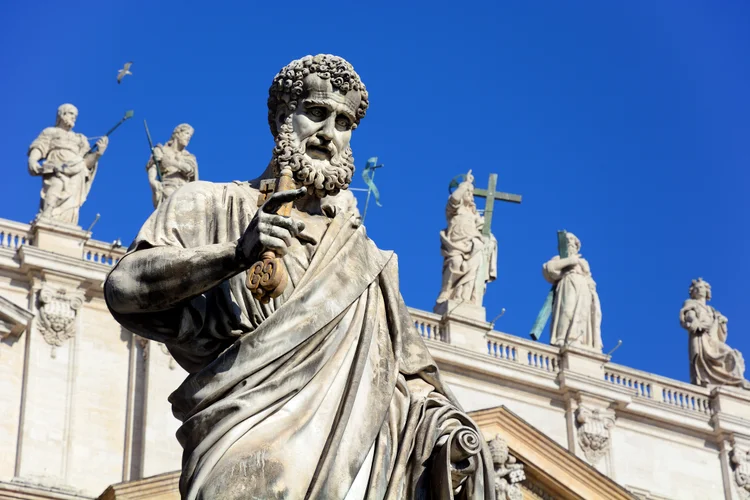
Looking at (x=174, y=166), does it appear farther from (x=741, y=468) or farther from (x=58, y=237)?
(x=741, y=468)

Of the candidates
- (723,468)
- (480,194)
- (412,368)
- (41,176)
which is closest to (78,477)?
(41,176)

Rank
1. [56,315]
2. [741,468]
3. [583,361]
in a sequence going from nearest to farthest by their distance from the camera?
[56,315], [583,361], [741,468]

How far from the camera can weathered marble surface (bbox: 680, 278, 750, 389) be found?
3331 centimetres

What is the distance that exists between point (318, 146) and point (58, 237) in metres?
23.6

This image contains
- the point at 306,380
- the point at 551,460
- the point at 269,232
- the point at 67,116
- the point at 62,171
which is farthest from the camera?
the point at 551,460

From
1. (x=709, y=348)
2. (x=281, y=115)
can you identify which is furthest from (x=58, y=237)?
(x=281, y=115)

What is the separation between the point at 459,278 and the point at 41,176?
6.68 m

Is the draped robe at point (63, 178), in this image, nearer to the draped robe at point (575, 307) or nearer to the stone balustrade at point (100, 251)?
the stone balustrade at point (100, 251)

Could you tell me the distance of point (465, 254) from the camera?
3078 cm

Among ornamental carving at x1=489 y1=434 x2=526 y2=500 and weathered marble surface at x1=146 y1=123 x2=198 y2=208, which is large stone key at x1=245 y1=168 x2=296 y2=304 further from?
ornamental carving at x1=489 y1=434 x2=526 y2=500

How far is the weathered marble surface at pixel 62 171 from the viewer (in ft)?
94.3

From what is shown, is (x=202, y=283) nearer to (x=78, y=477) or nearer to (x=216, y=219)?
(x=216, y=219)

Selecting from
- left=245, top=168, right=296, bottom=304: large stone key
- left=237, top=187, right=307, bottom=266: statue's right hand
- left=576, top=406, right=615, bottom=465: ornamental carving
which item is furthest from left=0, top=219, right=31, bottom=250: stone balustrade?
left=245, top=168, right=296, bottom=304: large stone key

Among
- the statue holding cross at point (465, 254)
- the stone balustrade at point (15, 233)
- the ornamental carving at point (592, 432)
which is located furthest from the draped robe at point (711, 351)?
the stone balustrade at point (15, 233)
